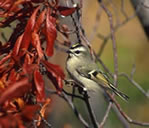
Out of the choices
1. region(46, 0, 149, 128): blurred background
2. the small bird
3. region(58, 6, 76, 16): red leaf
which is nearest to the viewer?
region(58, 6, 76, 16): red leaf

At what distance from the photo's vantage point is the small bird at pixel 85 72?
13.8ft

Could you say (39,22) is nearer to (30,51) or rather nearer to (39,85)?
(30,51)

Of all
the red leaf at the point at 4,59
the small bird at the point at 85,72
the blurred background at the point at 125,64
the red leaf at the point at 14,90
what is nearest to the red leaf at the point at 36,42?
the red leaf at the point at 4,59

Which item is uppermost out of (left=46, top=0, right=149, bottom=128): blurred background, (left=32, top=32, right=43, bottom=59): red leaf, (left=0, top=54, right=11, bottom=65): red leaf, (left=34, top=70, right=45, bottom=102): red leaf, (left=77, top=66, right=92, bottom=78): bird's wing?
(left=32, top=32, right=43, bottom=59): red leaf

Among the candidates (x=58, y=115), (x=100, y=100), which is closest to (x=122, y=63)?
(x=58, y=115)

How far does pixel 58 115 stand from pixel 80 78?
1.89 metres

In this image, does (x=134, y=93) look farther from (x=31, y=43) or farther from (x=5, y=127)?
(x=5, y=127)

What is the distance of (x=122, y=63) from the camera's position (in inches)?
452

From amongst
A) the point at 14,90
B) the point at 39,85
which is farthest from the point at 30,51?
the point at 14,90

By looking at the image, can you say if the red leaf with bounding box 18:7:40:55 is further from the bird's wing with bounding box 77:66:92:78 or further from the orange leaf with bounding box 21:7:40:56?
the bird's wing with bounding box 77:66:92:78

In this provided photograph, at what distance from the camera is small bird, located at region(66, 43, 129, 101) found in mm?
4219

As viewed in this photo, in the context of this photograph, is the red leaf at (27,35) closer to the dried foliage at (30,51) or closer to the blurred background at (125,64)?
the dried foliage at (30,51)

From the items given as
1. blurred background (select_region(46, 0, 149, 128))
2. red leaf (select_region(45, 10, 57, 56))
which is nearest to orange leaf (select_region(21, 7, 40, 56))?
red leaf (select_region(45, 10, 57, 56))

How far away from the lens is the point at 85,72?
171 inches
